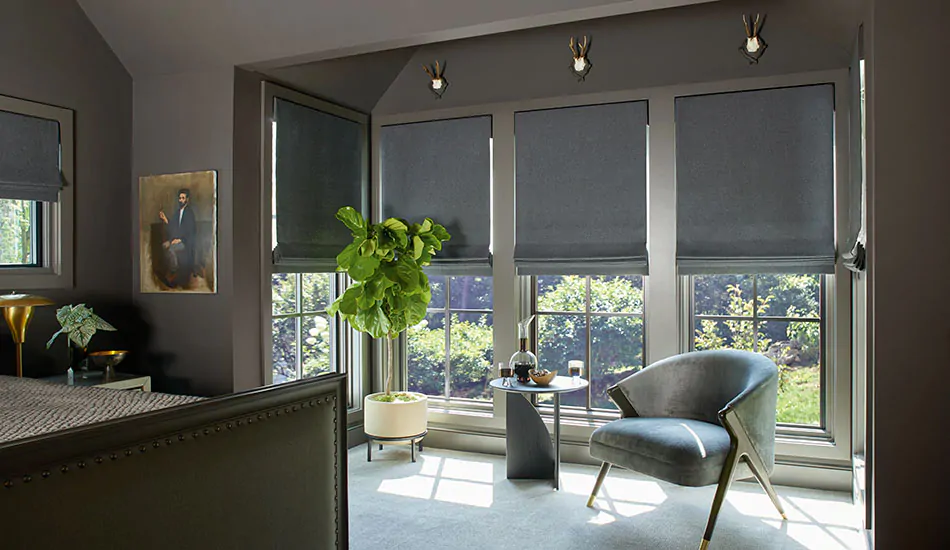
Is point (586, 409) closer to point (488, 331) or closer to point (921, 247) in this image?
point (488, 331)

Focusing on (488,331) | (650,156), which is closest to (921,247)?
(650,156)

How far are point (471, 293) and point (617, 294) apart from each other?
1041mm

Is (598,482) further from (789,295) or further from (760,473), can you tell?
(789,295)

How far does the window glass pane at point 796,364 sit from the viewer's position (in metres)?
4.00

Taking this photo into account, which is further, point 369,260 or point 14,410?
point 369,260

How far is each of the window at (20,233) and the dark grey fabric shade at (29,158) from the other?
129mm

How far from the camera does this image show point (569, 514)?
348 cm

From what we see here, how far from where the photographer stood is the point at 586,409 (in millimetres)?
4516

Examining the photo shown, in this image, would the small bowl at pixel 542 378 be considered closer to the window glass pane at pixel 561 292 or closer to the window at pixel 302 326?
the window glass pane at pixel 561 292

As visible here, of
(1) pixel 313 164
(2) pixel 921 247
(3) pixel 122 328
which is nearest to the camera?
(2) pixel 921 247

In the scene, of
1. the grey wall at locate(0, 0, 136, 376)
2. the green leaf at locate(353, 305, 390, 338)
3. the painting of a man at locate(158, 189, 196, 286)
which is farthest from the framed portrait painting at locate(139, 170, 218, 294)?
the green leaf at locate(353, 305, 390, 338)

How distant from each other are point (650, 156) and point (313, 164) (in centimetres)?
220

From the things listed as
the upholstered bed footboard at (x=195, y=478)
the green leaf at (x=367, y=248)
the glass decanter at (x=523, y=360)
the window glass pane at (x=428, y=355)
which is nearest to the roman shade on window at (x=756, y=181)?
the glass decanter at (x=523, y=360)

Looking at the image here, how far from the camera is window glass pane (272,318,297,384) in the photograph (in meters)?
4.32
